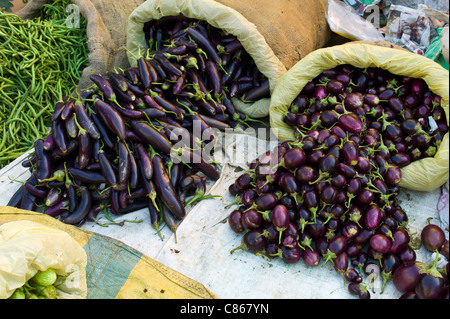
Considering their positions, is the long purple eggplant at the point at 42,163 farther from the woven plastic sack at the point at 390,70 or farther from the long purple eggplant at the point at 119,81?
the woven plastic sack at the point at 390,70

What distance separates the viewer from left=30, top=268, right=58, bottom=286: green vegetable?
1.60m

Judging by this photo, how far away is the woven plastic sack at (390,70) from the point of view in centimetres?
213

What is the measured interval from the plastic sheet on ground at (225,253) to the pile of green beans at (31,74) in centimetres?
35

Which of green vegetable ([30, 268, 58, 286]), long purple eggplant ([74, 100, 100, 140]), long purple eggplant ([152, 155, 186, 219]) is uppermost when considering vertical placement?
long purple eggplant ([74, 100, 100, 140])

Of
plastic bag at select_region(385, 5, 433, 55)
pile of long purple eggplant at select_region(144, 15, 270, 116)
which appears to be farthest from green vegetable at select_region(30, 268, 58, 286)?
plastic bag at select_region(385, 5, 433, 55)

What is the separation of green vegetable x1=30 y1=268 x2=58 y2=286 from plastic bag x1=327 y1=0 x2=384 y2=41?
2.84 metres

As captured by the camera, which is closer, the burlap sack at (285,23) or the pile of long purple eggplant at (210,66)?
the pile of long purple eggplant at (210,66)

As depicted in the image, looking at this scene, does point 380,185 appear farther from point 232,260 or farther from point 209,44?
point 209,44

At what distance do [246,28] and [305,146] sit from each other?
1.10 metres

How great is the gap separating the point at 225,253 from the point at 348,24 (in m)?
2.39

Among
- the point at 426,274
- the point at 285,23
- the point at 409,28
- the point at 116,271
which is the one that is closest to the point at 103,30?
the point at 285,23

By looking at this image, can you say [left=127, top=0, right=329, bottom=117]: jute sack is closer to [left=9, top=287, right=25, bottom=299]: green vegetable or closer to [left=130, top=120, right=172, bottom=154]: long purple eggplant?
[left=130, top=120, right=172, bottom=154]: long purple eggplant

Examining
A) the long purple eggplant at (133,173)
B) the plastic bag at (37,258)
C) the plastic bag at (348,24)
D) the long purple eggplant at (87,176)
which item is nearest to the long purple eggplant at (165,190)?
the long purple eggplant at (133,173)

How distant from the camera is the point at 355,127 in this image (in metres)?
2.14
